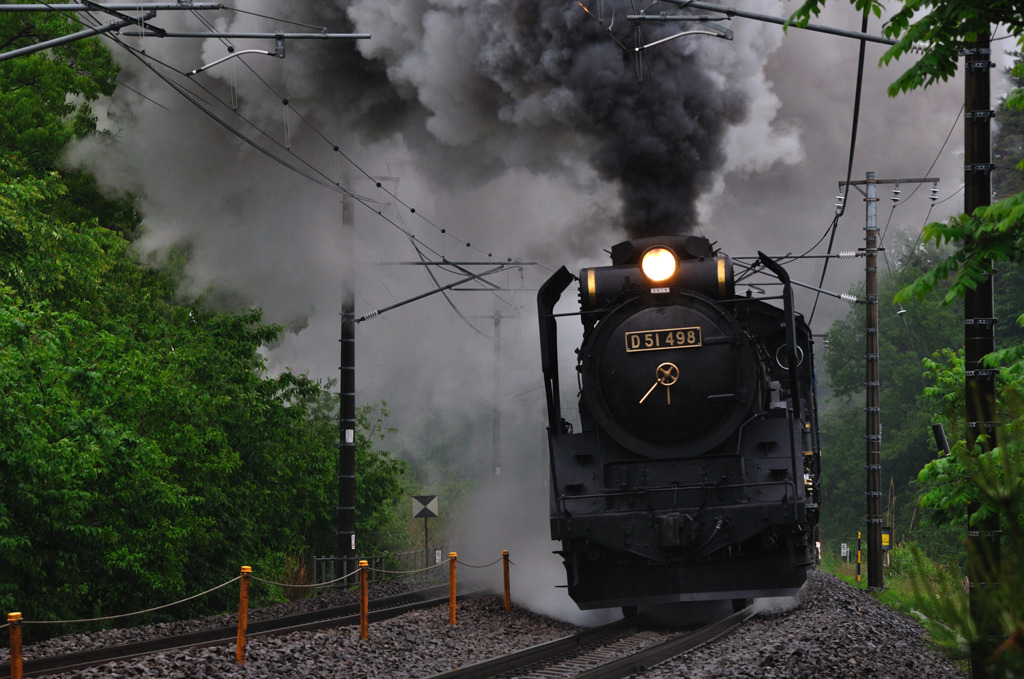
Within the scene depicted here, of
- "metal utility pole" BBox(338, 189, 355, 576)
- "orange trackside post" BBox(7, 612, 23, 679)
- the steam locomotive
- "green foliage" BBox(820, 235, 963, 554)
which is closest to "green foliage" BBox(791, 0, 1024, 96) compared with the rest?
→ the steam locomotive

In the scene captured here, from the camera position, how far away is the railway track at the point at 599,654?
8.68 meters

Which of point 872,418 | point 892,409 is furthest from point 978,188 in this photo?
point 892,409

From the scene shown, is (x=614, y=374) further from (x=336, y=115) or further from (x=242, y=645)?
(x=336, y=115)

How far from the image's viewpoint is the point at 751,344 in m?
9.68

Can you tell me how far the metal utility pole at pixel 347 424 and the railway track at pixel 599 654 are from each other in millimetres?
7775

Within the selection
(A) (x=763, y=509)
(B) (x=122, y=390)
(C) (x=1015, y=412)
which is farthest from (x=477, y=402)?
(C) (x=1015, y=412)

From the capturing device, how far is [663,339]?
32.4ft

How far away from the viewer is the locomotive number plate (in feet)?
32.1

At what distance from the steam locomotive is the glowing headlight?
1 centimetres

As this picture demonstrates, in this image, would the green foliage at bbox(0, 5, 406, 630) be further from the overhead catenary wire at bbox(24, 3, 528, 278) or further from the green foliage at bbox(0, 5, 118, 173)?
the overhead catenary wire at bbox(24, 3, 528, 278)

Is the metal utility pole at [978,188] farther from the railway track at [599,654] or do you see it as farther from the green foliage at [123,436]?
the green foliage at [123,436]

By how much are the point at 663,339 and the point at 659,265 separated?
0.69 meters

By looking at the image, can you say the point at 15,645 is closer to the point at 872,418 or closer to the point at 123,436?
the point at 123,436

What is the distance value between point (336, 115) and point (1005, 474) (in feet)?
43.0
